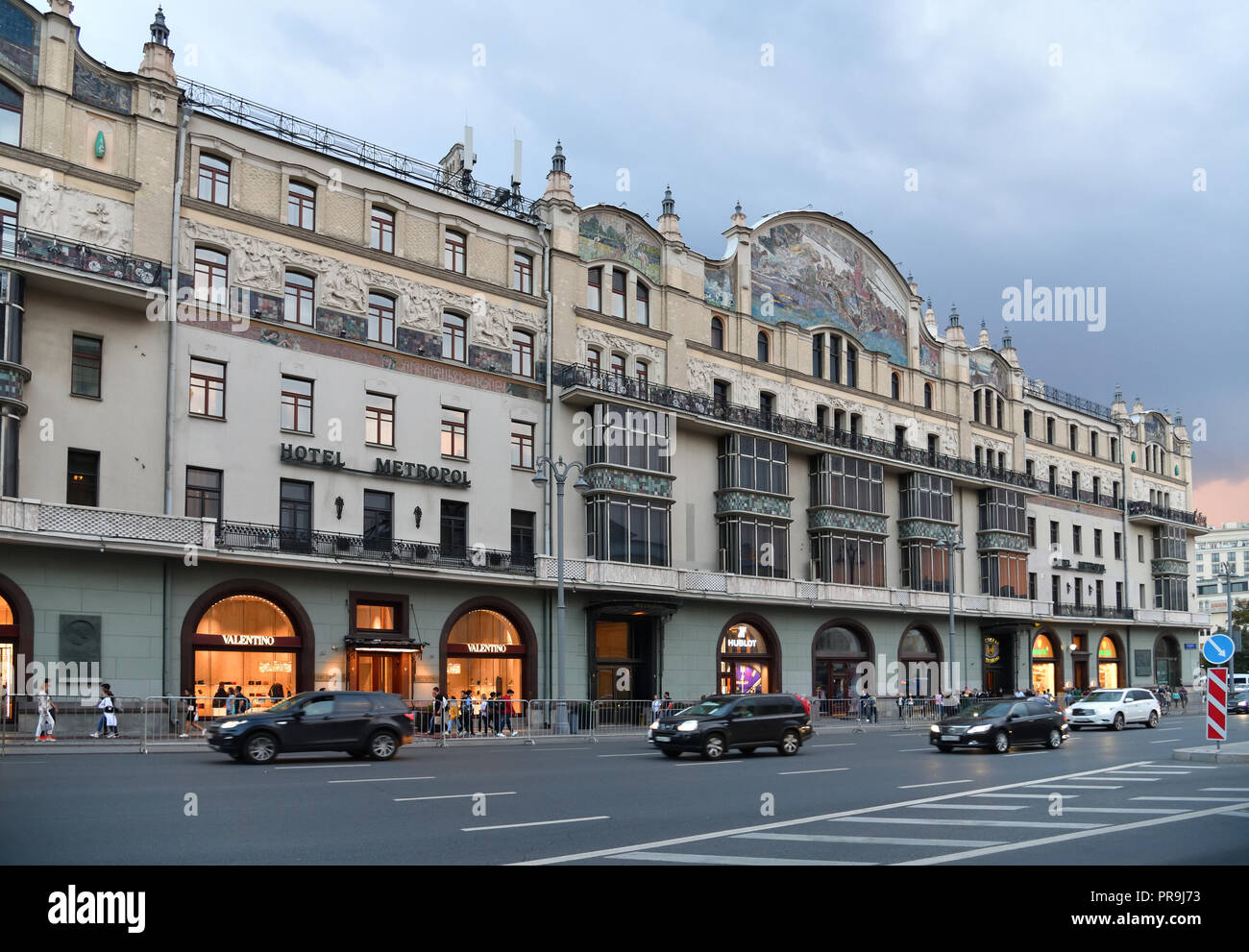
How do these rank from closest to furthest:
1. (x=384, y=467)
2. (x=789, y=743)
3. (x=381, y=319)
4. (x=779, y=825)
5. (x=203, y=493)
A: (x=779, y=825) → (x=789, y=743) → (x=203, y=493) → (x=384, y=467) → (x=381, y=319)

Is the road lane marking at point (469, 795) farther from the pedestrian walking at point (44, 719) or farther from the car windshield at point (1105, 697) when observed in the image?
the car windshield at point (1105, 697)

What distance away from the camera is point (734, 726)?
25312mm

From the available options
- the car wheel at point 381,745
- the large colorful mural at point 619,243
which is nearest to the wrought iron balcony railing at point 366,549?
the car wheel at point 381,745

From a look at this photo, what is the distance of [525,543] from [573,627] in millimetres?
3586

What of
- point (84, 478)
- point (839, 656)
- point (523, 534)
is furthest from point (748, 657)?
point (84, 478)

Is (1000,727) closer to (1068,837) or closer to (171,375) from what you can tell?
(1068,837)

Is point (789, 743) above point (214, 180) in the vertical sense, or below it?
below

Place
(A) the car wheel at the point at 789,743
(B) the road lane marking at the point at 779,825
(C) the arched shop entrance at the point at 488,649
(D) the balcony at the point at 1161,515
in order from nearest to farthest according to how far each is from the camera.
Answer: (B) the road lane marking at the point at 779,825, (A) the car wheel at the point at 789,743, (C) the arched shop entrance at the point at 488,649, (D) the balcony at the point at 1161,515

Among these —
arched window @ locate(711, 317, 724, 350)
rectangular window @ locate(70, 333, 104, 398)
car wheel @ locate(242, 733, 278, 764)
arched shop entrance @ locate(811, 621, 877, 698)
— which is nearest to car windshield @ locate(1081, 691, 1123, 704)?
arched shop entrance @ locate(811, 621, 877, 698)

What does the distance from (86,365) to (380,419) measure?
9.15 meters

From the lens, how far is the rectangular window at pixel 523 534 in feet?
131

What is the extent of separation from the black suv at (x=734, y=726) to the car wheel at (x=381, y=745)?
18.9ft

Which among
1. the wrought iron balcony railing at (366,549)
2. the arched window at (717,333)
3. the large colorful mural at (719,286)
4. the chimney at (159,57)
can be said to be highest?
the chimney at (159,57)
